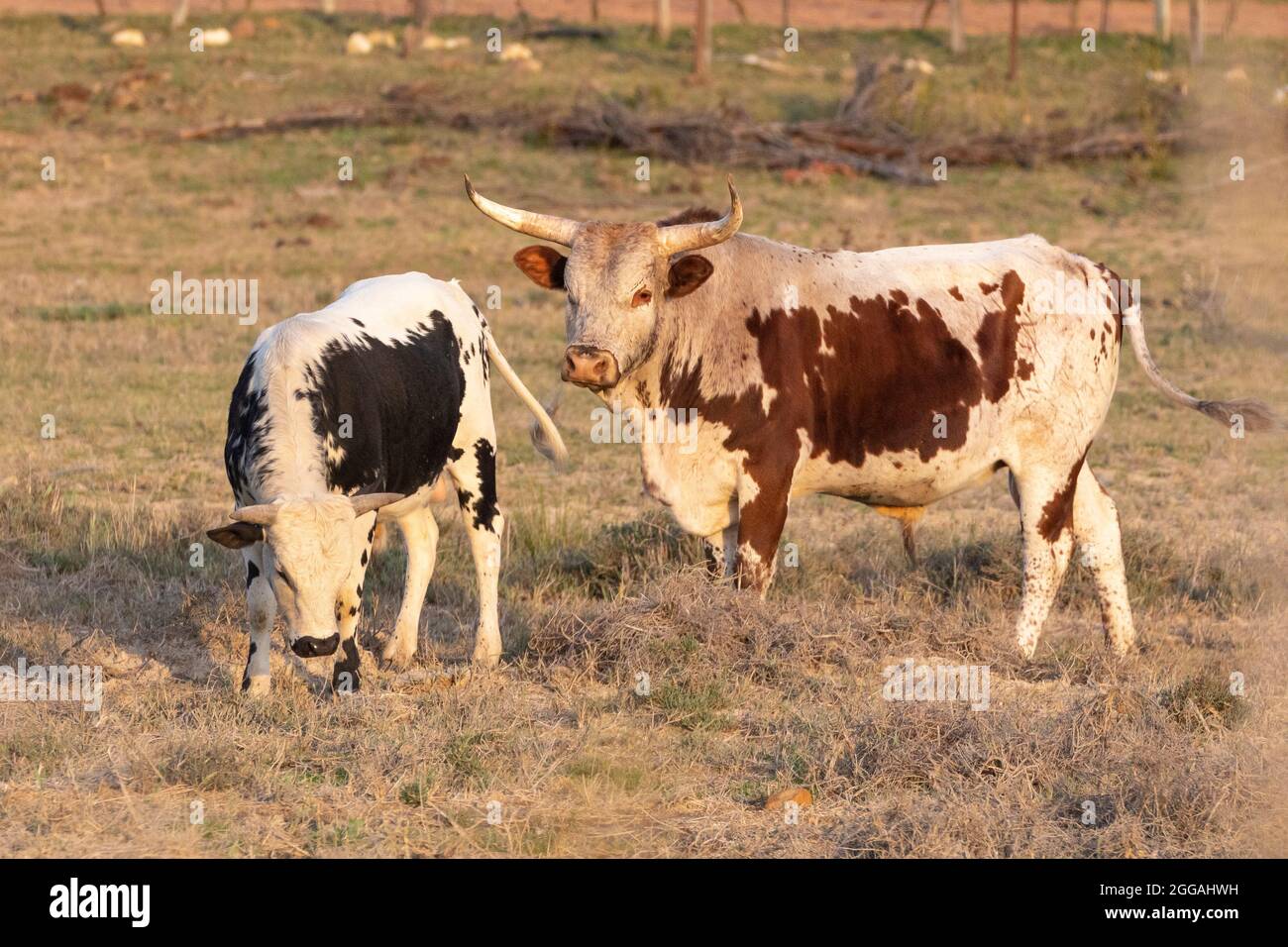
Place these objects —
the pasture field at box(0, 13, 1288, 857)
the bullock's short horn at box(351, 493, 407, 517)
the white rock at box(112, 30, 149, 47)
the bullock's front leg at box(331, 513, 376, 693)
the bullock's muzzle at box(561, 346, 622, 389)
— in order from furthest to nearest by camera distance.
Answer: the white rock at box(112, 30, 149, 47)
the bullock's muzzle at box(561, 346, 622, 389)
the bullock's front leg at box(331, 513, 376, 693)
the bullock's short horn at box(351, 493, 407, 517)
the pasture field at box(0, 13, 1288, 857)

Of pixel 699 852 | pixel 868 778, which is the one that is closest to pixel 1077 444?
pixel 868 778

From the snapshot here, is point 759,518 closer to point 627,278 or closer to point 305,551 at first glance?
point 627,278

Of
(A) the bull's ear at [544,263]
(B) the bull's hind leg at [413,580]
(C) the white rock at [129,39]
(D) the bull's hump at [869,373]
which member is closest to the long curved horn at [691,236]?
(D) the bull's hump at [869,373]

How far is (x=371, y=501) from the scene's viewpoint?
6.44 meters

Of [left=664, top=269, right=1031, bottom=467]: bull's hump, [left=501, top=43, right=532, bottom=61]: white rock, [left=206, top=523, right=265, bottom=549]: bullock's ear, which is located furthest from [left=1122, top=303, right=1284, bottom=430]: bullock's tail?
[left=501, top=43, right=532, bottom=61]: white rock

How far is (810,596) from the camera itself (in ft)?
28.4

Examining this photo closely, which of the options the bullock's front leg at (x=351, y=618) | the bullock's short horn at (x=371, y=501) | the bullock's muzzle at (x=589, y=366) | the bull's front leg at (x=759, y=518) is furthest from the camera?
the bull's front leg at (x=759, y=518)

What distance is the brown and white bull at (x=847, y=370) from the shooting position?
7547mm

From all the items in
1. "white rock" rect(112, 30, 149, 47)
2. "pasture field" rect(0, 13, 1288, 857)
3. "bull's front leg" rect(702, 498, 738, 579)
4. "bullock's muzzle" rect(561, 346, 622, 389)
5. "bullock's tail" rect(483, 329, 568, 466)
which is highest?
"white rock" rect(112, 30, 149, 47)

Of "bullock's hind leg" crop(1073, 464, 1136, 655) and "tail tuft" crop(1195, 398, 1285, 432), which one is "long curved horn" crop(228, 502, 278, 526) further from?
"tail tuft" crop(1195, 398, 1285, 432)

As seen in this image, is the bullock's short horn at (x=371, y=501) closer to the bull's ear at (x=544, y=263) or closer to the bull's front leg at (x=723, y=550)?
the bull's ear at (x=544, y=263)

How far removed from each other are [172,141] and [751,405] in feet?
65.7

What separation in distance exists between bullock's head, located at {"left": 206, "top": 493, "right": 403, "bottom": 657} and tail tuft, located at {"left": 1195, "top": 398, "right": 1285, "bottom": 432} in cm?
441

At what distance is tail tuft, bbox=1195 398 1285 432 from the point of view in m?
8.24
